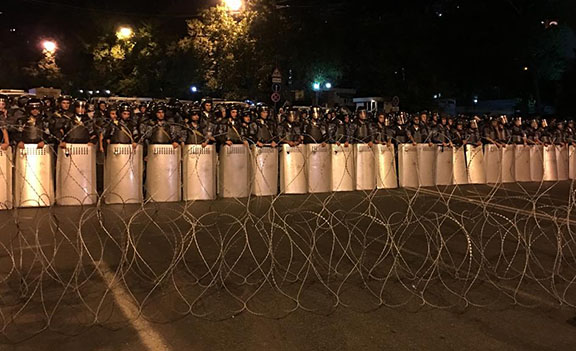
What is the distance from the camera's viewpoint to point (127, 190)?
1115 centimetres

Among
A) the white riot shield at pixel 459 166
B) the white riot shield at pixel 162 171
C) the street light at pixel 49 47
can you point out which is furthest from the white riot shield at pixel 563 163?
the street light at pixel 49 47

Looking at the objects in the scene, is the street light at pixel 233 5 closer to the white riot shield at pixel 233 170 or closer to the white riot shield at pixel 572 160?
the white riot shield at pixel 572 160

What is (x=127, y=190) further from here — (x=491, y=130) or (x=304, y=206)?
(x=491, y=130)

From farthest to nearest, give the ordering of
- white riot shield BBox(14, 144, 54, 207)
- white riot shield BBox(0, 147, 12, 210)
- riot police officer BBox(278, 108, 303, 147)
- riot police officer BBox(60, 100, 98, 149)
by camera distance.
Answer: riot police officer BBox(278, 108, 303, 147), riot police officer BBox(60, 100, 98, 149), white riot shield BBox(14, 144, 54, 207), white riot shield BBox(0, 147, 12, 210)

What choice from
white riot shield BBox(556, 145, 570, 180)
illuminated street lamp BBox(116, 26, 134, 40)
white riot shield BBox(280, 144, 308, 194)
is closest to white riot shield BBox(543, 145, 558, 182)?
white riot shield BBox(556, 145, 570, 180)

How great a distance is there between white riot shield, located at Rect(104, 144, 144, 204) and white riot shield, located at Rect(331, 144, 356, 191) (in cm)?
412

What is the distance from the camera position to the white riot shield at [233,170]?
1198 cm

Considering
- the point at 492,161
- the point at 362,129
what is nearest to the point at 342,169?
the point at 362,129

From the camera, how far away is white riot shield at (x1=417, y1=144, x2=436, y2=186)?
45.9ft

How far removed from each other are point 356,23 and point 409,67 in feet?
16.8

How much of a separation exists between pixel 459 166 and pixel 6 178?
992 centimetres

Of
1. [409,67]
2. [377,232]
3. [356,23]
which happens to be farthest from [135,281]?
[356,23]

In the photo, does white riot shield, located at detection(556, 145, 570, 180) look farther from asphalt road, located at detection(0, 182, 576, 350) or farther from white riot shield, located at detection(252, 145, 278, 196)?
asphalt road, located at detection(0, 182, 576, 350)

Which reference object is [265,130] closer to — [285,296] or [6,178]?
[6,178]
